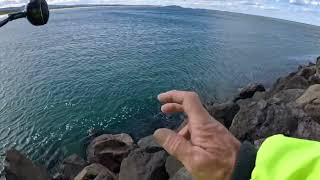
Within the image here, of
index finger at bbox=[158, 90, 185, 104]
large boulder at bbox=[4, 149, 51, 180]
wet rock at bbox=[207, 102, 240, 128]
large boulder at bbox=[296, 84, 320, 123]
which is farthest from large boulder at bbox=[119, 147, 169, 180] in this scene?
index finger at bbox=[158, 90, 185, 104]

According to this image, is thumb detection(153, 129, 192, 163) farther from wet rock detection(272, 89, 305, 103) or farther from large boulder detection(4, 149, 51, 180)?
wet rock detection(272, 89, 305, 103)

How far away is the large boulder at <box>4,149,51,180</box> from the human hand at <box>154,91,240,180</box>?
11771 millimetres

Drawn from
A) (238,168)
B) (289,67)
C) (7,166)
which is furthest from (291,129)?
(289,67)

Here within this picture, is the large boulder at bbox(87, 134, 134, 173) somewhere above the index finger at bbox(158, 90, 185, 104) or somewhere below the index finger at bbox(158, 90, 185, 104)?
below

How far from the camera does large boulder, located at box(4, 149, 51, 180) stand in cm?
1242

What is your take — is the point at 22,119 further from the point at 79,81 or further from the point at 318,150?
the point at 318,150

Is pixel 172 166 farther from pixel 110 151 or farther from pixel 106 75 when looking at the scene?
pixel 106 75

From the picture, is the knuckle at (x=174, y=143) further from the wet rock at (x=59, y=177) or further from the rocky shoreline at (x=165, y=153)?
the wet rock at (x=59, y=177)

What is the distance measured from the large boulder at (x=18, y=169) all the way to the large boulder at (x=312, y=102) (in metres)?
9.67

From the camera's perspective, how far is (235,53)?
48.3 m

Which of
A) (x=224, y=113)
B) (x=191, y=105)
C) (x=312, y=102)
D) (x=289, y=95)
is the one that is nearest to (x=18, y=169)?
(x=224, y=113)

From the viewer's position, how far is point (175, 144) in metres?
1.83

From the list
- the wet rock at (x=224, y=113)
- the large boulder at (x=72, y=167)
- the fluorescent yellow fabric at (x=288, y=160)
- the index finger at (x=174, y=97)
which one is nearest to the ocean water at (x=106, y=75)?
the large boulder at (x=72, y=167)

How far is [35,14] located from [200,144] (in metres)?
2.41
